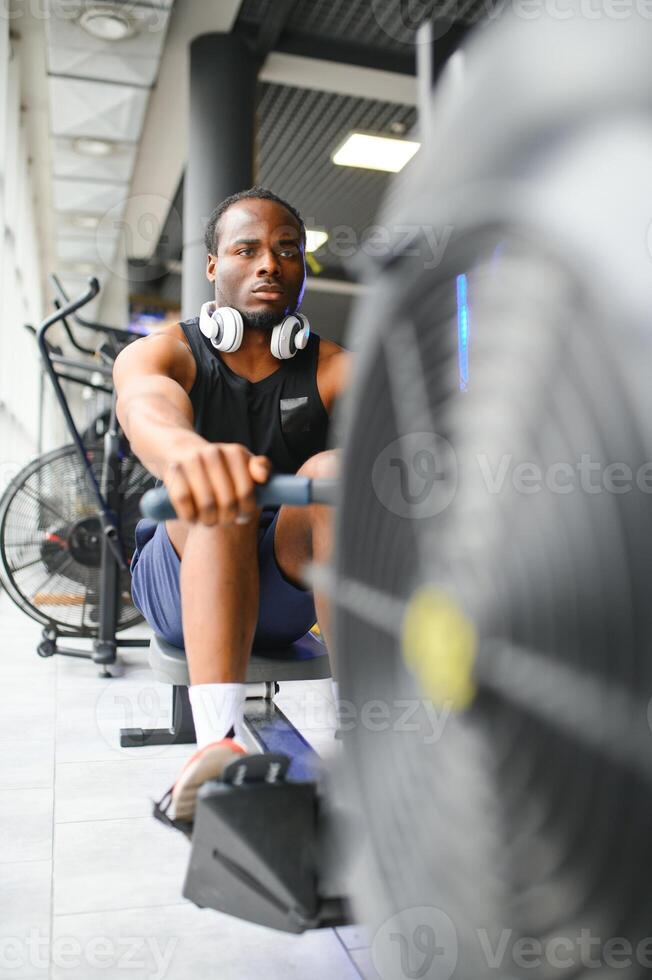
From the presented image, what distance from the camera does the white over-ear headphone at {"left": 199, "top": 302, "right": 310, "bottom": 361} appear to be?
1513 mm

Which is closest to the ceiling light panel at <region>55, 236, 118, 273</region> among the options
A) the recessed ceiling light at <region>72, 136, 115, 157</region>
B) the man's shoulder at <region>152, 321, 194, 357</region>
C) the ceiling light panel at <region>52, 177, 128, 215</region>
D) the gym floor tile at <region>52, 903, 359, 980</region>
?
the ceiling light panel at <region>52, 177, 128, 215</region>

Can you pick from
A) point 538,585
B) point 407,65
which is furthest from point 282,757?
point 407,65

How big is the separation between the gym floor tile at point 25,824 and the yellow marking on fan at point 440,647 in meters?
1.11

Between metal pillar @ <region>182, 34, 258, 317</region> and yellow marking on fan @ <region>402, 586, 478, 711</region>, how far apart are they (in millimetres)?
3850

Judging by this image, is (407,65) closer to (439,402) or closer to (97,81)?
(97,81)

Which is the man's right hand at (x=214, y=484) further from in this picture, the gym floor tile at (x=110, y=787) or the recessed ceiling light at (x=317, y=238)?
the recessed ceiling light at (x=317, y=238)

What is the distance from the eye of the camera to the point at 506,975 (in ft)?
1.95

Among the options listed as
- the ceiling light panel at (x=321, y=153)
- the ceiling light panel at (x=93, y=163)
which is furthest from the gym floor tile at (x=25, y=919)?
the ceiling light panel at (x=93, y=163)

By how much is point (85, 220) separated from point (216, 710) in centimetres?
814

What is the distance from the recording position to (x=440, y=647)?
674 mm

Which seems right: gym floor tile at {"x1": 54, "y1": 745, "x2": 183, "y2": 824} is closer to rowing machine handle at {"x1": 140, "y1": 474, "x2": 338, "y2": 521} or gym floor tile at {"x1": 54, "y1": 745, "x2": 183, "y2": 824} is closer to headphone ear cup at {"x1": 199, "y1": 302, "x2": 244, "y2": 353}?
headphone ear cup at {"x1": 199, "y1": 302, "x2": 244, "y2": 353}

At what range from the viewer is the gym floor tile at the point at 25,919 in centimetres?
115

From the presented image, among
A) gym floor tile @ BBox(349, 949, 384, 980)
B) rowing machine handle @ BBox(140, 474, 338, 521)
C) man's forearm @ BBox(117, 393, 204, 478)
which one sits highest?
man's forearm @ BBox(117, 393, 204, 478)

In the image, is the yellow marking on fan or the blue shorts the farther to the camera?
the blue shorts
